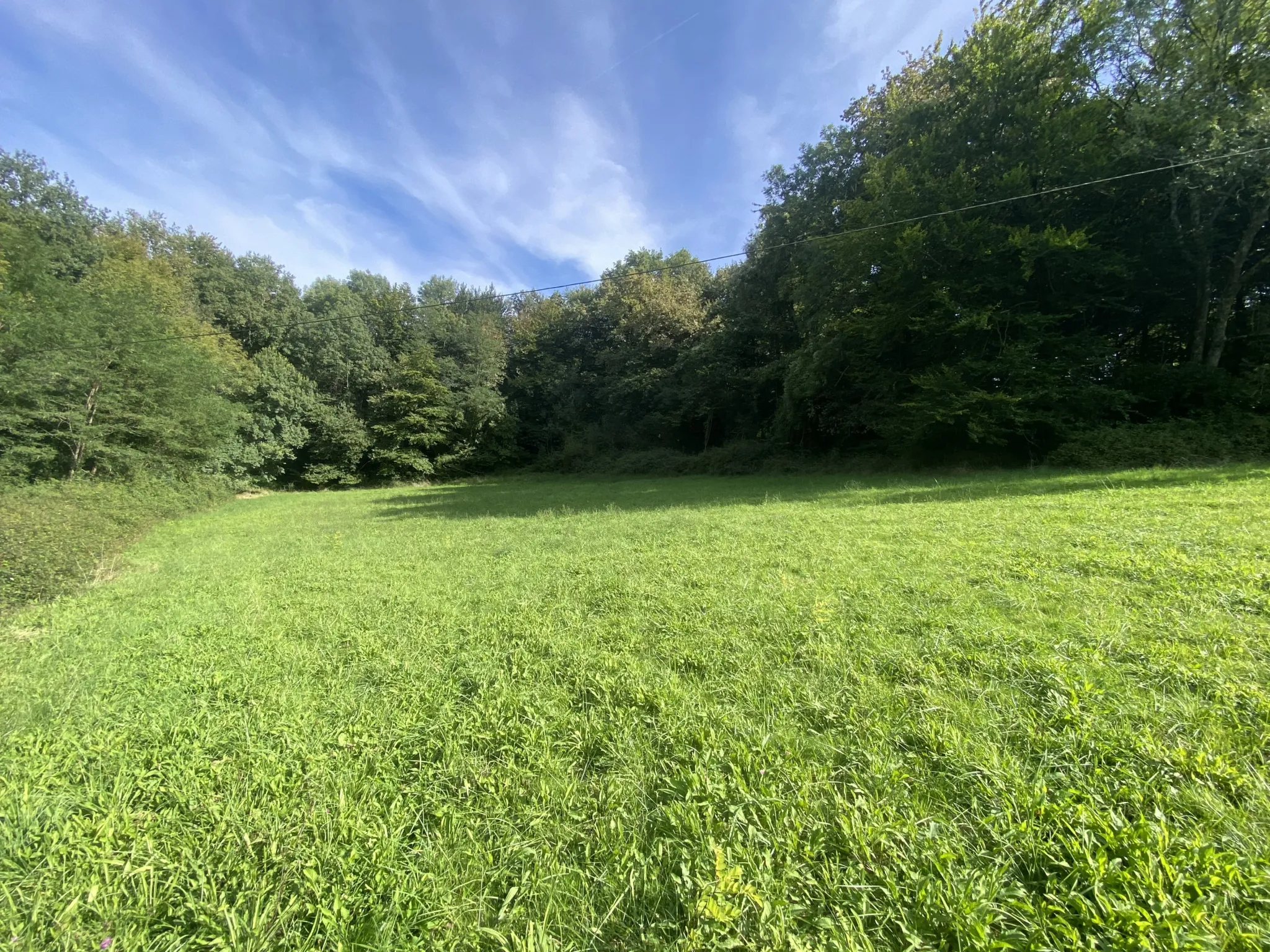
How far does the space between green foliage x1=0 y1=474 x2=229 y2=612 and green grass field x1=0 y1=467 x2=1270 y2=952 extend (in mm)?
1157

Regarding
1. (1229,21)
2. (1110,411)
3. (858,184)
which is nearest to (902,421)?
(1110,411)

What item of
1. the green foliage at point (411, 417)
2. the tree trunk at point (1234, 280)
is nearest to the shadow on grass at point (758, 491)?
the green foliage at point (411, 417)

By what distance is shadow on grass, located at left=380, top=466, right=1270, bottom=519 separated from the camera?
8359mm

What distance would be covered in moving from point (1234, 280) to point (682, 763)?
19892 mm

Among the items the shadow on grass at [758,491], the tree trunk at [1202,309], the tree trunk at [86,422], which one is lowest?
the shadow on grass at [758,491]

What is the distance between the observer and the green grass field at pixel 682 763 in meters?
1.49

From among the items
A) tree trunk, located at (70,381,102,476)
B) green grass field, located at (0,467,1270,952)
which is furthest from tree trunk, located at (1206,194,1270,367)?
tree trunk, located at (70,381,102,476)

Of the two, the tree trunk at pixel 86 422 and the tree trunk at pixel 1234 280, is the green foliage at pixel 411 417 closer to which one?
the tree trunk at pixel 86 422

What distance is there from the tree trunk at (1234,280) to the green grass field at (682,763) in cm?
1300

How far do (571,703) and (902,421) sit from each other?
647 inches

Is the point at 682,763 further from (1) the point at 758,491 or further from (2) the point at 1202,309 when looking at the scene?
(2) the point at 1202,309

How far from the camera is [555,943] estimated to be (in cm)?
149

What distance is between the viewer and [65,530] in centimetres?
706

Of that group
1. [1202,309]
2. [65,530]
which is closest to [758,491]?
[1202,309]
